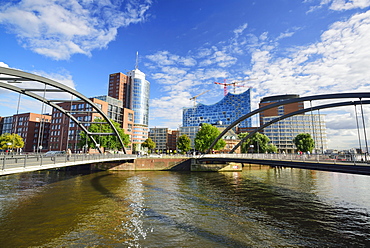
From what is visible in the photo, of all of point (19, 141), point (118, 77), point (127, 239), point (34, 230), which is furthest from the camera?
point (118, 77)

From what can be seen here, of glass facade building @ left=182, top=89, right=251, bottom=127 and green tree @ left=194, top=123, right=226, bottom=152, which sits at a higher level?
glass facade building @ left=182, top=89, right=251, bottom=127

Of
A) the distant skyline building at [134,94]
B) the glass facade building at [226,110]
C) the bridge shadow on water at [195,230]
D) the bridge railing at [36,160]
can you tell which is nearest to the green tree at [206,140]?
the bridge railing at [36,160]

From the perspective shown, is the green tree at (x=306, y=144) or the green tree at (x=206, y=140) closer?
the green tree at (x=206, y=140)

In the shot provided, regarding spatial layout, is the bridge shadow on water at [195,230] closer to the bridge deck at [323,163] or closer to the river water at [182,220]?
the river water at [182,220]

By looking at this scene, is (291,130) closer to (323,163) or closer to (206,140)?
(206,140)

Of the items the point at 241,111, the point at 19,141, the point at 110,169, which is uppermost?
the point at 241,111

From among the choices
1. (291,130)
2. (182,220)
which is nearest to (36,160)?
(182,220)

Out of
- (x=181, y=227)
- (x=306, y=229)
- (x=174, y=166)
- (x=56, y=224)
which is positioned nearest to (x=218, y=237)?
(x=181, y=227)

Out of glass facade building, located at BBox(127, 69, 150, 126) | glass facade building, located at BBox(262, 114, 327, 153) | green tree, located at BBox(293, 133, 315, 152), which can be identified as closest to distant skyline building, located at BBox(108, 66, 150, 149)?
glass facade building, located at BBox(127, 69, 150, 126)

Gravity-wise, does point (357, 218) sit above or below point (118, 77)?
below

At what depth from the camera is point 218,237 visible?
11258 millimetres

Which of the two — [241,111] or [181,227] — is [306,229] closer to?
[181,227]

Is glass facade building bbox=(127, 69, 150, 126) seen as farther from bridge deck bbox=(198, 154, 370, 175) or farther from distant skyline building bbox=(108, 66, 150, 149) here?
bridge deck bbox=(198, 154, 370, 175)

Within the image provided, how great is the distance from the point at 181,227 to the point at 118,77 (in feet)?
397
